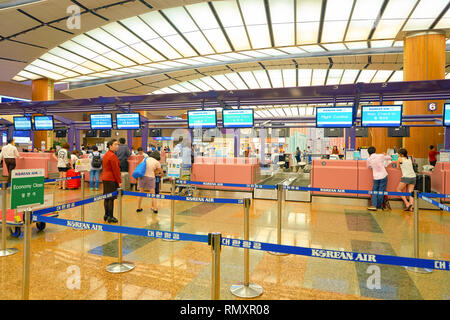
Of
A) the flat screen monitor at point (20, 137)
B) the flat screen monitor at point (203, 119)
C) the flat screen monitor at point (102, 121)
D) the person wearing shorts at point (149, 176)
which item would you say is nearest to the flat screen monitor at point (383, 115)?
the flat screen monitor at point (203, 119)

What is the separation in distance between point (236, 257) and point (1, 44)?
17.1 m

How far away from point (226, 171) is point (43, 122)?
30.9 ft

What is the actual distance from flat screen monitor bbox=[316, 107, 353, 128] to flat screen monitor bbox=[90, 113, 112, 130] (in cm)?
861

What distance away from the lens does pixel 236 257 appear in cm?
432

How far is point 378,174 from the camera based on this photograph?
7945 mm

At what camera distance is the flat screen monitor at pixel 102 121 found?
1207cm

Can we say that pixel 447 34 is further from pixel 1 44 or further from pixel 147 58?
pixel 1 44

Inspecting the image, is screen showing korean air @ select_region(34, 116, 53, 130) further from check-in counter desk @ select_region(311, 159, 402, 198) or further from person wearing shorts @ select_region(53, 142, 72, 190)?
check-in counter desk @ select_region(311, 159, 402, 198)

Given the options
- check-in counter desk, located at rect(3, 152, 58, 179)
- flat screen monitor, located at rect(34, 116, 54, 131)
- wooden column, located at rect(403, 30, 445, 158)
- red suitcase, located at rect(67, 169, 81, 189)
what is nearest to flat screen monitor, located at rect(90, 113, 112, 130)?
red suitcase, located at rect(67, 169, 81, 189)

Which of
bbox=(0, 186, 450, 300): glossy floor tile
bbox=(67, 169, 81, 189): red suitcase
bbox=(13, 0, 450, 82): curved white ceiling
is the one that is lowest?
bbox=(0, 186, 450, 300): glossy floor tile

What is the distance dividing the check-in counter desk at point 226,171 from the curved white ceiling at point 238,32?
7.34 metres

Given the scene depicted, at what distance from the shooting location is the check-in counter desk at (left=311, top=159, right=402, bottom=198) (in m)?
8.56

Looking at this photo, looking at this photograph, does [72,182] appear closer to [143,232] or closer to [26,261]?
[26,261]
